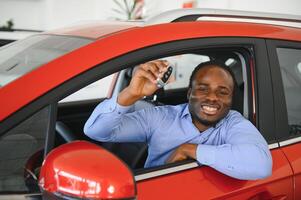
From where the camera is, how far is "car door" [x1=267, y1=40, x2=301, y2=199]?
147 centimetres

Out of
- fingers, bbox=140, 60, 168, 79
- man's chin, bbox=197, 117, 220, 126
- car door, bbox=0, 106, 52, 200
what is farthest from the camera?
man's chin, bbox=197, 117, 220, 126

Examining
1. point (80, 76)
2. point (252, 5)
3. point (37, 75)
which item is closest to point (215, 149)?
point (80, 76)

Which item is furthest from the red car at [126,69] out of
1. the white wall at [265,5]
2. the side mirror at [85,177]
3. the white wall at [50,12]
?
the white wall at [50,12]

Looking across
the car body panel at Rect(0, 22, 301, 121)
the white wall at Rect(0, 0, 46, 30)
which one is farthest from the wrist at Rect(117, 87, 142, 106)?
the white wall at Rect(0, 0, 46, 30)

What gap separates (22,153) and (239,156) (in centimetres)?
69

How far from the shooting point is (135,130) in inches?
63.1

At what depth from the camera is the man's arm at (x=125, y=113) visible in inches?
Result: 50.4

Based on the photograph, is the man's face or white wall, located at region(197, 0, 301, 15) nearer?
the man's face

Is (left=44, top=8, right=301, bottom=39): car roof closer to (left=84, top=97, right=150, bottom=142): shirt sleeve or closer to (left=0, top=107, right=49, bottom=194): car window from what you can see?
(left=84, top=97, right=150, bottom=142): shirt sleeve

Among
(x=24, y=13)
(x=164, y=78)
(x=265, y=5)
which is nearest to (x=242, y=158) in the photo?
(x=164, y=78)

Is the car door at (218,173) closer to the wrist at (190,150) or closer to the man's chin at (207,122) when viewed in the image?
the wrist at (190,150)

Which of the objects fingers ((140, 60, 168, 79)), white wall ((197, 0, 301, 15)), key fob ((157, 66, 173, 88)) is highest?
white wall ((197, 0, 301, 15))

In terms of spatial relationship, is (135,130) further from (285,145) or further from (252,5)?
(252,5)

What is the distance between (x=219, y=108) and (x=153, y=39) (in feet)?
1.40
